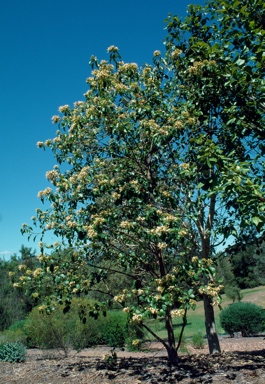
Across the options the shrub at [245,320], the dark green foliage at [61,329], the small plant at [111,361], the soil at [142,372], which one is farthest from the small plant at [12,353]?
the shrub at [245,320]

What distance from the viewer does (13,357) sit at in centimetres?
966

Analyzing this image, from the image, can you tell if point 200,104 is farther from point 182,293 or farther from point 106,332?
point 106,332

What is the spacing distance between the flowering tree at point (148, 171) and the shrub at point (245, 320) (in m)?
11.7

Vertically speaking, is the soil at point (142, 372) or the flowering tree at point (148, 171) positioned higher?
the flowering tree at point (148, 171)

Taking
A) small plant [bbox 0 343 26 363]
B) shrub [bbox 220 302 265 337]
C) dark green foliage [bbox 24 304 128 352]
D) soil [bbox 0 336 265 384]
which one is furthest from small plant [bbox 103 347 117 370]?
shrub [bbox 220 302 265 337]

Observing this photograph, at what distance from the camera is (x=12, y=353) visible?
9766 mm

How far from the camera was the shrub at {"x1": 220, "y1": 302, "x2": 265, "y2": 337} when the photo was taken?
18.2 metres

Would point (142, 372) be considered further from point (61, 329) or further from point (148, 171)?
point (61, 329)

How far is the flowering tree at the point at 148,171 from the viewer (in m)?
5.38

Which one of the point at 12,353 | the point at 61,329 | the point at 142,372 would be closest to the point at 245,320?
the point at 61,329

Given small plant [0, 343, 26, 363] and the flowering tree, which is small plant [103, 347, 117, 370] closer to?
the flowering tree

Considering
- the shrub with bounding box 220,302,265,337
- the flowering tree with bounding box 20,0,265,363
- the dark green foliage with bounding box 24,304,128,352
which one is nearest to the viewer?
the flowering tree with bounding box 20,0,265,363

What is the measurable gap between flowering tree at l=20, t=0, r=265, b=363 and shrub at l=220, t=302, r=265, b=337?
11.7 metres

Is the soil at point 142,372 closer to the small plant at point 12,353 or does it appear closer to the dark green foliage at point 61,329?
the small plant at point 12,353
